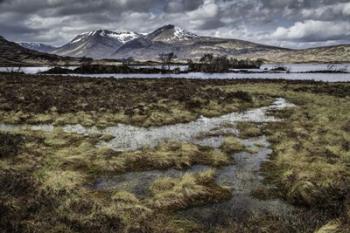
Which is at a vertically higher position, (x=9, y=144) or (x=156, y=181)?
(x=9, y=144)

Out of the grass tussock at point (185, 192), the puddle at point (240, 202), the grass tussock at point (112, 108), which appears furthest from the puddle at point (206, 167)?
the grass tussock at point (112, 108)

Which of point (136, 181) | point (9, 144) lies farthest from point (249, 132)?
point (9, 144)

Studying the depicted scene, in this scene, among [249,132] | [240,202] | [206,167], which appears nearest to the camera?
[240,202]

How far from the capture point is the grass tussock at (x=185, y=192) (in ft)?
39.4

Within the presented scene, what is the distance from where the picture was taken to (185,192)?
504 inches

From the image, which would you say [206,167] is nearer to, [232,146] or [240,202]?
[232,146]

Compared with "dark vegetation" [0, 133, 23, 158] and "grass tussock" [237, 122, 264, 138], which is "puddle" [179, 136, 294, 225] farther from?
"dark vegetation" [0, 133, 23, 158]

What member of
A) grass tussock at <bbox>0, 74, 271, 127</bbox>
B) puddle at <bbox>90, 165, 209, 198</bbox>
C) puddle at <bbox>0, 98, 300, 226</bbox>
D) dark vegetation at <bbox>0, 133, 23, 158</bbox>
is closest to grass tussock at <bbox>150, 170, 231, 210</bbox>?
puddle at <bbox>0, 98, 300, 226</bbox>

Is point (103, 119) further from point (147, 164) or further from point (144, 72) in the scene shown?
point (144, 72)

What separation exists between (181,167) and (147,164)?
5.19 feet

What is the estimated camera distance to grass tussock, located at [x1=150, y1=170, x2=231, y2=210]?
12021 millimetres

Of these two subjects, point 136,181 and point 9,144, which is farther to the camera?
point 9,144

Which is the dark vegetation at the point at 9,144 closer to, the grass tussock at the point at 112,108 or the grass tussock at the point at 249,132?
the grass tussock at the point at 112,108

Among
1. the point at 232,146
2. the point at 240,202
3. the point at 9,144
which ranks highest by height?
the point at 9,144
